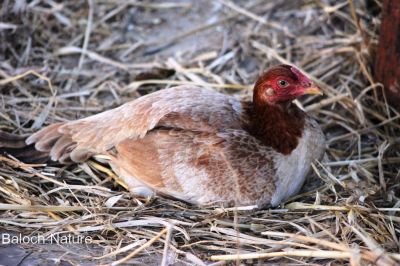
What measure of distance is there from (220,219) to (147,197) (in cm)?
46

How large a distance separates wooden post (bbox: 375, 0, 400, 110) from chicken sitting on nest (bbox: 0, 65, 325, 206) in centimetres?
95

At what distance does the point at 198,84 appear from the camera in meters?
4.64

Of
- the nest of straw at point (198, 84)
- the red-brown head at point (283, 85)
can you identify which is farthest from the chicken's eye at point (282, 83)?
the nest of straw at point (198, 84)

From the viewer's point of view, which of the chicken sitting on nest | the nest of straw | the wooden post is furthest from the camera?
the wooden post

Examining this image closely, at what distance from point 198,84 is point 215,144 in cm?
123

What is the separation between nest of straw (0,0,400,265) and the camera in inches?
124

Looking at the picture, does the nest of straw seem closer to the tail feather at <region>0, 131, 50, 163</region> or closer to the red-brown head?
the tail feather at <region>0, 131, 50, 163</region>

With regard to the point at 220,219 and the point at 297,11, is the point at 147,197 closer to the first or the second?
the point at 220,219

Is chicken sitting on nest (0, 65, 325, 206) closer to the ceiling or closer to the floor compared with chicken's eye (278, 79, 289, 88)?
closer to the floor

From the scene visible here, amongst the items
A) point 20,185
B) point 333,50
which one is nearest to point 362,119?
point 333,50

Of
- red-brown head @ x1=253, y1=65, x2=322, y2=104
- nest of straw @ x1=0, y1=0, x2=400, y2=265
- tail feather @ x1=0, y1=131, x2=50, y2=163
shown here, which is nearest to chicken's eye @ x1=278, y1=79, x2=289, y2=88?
red-brown head @ x1=253, y1=65, x2=322, y2=104

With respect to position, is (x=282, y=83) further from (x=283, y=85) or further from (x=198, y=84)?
(x=198, y=84)

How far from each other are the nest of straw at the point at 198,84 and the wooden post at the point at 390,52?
7cm

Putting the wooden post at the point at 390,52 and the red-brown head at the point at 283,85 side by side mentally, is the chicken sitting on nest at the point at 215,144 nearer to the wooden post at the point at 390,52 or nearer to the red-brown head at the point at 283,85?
the red-brown head at the point at 283,85
